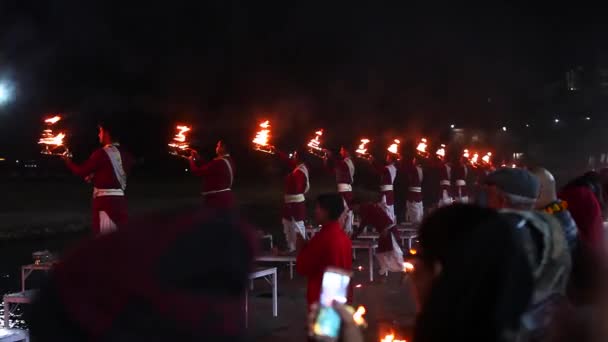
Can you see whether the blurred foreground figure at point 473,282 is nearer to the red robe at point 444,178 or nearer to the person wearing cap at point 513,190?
the person wearing cap at point 513,190

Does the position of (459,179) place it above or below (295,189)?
above

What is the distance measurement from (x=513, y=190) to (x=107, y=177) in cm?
621

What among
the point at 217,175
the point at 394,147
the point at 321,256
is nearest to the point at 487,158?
the point at 394,147

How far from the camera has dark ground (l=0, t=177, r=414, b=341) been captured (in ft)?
28.3

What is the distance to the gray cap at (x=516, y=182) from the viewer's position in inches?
140

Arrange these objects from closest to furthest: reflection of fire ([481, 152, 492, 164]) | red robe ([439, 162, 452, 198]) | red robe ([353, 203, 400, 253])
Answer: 1. red robe ([353, 203, 400, 253])
2. red robe ([439, 162, 452, 198])
3. reflection of fire ([481, 152, 492, 164])

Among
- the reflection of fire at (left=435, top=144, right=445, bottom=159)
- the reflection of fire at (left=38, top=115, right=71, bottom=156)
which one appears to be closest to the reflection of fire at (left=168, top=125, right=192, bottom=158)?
the reflection of fire at (left=38, top=115, right=71, bottom=156)

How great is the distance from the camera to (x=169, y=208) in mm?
1614

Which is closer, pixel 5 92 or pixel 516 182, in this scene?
pixel 516 182

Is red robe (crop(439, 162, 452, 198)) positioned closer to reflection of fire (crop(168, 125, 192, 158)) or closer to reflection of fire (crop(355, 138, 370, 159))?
reflection of fire (crop(355, 138, 370, 159))

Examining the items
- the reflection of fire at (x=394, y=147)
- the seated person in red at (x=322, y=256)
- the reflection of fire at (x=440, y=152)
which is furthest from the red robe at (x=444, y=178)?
the seated person in red at (x=322, y=256)

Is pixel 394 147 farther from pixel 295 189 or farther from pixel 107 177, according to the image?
pixel 107 177

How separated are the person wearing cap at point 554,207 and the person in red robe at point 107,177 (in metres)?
5.26

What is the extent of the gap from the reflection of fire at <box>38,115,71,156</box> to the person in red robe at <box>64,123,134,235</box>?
0.22 m
